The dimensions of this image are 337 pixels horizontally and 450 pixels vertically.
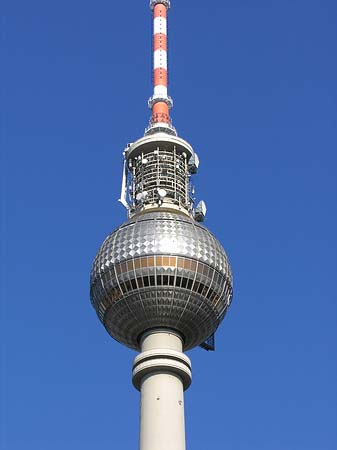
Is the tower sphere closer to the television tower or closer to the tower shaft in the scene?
the television tower

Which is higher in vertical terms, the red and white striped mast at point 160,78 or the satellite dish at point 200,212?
the red and white striped mast at point 160,78

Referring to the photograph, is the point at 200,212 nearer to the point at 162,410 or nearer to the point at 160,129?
the point at 160,129

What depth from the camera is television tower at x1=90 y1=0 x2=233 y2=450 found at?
6216 centimetres

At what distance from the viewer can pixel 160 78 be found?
3253 inches

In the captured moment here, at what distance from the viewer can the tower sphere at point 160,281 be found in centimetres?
6494

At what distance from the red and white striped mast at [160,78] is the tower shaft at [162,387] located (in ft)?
71.6

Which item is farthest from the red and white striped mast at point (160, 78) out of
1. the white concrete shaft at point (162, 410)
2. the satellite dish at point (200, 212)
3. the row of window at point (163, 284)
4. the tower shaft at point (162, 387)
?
the white concrete shaft at point (162, 410)

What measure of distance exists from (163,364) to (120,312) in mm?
5917

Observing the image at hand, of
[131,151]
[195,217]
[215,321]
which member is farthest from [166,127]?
[215,321]

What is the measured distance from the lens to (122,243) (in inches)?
2645

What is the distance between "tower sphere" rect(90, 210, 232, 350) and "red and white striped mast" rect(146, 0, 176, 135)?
44.7ft

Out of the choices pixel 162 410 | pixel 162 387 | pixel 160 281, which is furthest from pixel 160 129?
pixel 162 410

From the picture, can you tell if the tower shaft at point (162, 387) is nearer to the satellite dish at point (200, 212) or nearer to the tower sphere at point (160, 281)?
the tower sphere at point (160, 281)

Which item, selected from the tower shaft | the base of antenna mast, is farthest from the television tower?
the base of antenna mast
